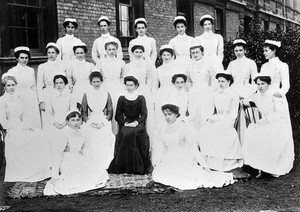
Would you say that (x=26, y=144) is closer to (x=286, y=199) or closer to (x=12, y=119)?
(x=12, y=119)

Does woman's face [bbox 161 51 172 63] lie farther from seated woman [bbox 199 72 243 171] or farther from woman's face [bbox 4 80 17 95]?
woman's face [bbox 4 80 17 95]

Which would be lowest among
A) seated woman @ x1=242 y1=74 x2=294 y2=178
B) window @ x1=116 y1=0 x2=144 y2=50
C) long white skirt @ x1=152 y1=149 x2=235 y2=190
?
long white skirt @ x1=152 y1=149 x2=235 y2=190

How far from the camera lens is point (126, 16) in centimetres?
1046

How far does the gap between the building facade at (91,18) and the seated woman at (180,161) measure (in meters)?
3.56

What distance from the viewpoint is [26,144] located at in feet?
17.5

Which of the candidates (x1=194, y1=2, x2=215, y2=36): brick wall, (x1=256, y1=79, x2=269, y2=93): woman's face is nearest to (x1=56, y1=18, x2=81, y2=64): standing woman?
(x1=256, y1=79, x2=269, y2=93): woman's face

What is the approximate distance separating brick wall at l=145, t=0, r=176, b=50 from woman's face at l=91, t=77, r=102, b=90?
5.60 meters

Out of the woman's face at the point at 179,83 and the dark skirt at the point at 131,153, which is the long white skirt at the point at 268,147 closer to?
the woman's face at the point at 179,83

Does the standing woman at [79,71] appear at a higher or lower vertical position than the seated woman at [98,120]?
higher

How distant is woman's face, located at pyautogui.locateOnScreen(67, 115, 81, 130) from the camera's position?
17.4 feet

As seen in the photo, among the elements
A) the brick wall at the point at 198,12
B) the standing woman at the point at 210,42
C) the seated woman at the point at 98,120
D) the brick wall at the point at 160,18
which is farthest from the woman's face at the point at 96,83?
the brick wall at the point at 198,12

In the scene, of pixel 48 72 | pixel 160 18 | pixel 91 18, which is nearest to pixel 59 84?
pixel 48 72

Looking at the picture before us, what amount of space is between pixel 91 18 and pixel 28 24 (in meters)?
1.75

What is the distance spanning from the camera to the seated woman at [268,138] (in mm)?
5383
